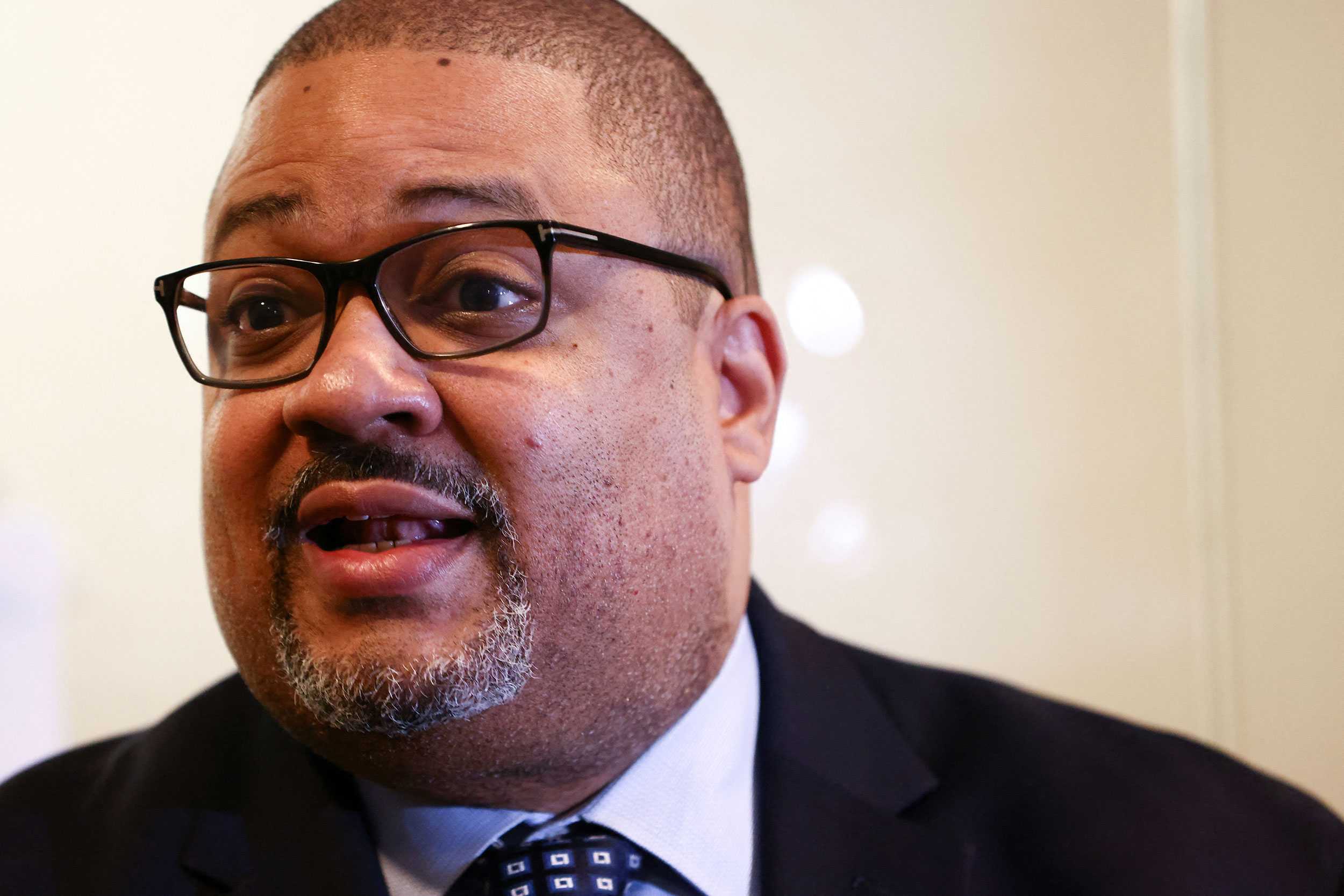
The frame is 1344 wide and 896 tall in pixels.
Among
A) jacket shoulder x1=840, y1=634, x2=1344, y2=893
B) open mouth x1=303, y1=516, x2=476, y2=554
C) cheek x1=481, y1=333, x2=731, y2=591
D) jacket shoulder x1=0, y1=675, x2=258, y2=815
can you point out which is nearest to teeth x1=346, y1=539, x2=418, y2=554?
open mouth x1=303, y1=516, x2=476, y2=554

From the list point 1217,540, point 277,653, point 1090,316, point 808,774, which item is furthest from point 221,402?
point 1217,540

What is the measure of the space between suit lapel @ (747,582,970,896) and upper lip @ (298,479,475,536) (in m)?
0.48

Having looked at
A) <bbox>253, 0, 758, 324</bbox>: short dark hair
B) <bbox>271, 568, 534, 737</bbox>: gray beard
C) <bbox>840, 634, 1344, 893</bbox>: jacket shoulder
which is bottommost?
<bbox>840, 634, 1344, 893</bbox>: jacket shoulder

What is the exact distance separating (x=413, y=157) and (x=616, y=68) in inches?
10.4

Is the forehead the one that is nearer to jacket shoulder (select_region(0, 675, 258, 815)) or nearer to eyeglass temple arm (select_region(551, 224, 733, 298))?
eyeglass temple arm (select_region(551, 224, 733, 298))

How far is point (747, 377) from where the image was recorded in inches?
49.3

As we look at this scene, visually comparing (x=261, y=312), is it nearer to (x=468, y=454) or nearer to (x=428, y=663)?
(x=468, y=454)

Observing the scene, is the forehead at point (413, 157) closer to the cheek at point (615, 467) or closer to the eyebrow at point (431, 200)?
the eyebrow at point (431, 200)

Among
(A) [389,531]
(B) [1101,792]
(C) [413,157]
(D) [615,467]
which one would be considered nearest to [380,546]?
(A) [389,531]

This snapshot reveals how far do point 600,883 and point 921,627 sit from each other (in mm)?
896

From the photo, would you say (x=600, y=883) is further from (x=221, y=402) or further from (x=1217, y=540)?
(x=1217, y=540)

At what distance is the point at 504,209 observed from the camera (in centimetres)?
103

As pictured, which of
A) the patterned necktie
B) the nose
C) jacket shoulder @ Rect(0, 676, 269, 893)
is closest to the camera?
the nose

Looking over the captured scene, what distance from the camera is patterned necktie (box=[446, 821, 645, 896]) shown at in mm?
1063
